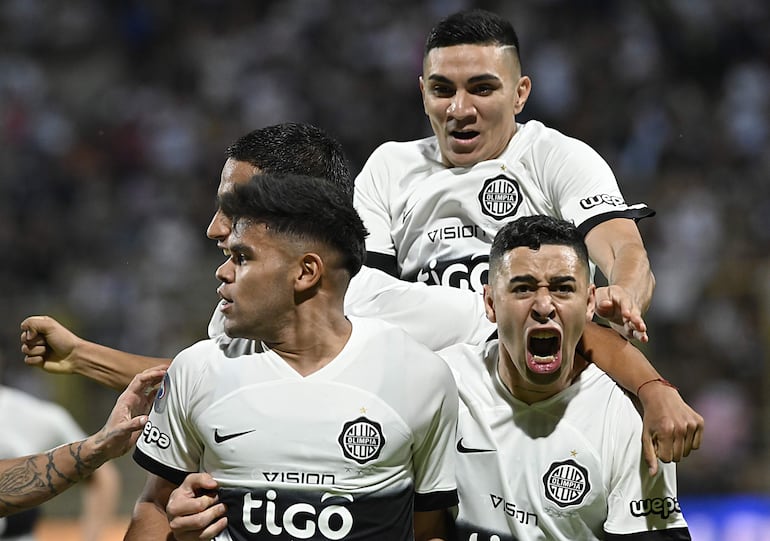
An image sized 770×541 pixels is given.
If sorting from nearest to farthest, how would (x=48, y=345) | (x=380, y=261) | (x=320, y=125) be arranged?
(x=48, y=345), (x=380, y=261), (x=320, y=125)

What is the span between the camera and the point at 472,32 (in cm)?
452

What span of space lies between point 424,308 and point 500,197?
721mm

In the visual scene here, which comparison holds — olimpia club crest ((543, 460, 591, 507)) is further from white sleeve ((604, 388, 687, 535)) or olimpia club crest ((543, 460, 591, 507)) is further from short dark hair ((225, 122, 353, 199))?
short dark hair ((225, 122, 353, 199))

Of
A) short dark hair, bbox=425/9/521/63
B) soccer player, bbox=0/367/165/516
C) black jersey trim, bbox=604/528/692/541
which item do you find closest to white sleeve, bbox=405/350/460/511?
black jersey trim, bbox=604/528/692/541

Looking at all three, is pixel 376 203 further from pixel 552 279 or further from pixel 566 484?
pixel 566 484

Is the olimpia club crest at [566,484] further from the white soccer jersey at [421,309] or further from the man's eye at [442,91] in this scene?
the man's eye at [442,91]

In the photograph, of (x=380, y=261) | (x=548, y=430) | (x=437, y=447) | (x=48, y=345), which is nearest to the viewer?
(x=437, y=447)

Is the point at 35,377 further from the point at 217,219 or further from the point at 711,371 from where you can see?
the point at 217,219

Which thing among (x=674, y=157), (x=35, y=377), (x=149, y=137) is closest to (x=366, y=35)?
(x=149, y=137)

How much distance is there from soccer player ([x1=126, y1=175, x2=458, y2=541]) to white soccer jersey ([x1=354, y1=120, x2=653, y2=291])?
1.06m

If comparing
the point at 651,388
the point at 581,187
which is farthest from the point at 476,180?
the point at 651,388

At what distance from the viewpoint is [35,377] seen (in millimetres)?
10445

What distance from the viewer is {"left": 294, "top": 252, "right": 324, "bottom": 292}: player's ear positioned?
3301 mm

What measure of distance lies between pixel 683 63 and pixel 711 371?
430 cm
